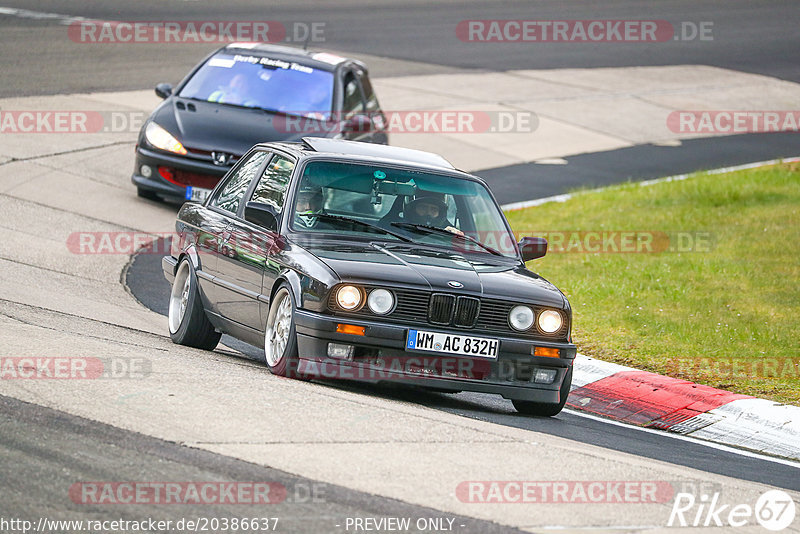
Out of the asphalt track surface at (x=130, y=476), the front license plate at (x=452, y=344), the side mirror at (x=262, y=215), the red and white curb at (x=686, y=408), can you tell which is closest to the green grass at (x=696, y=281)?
the red and white curb at (x=686, y=408)

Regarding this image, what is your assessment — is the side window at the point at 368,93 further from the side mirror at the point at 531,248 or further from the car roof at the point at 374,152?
the side mirror at the point at 531,248

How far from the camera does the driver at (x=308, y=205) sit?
8.63 m

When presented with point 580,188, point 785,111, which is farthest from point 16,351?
point 785,111

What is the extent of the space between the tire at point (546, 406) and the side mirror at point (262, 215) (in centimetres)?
197

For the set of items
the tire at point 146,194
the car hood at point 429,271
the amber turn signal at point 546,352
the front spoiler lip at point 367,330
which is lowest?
the tire at point 146,194

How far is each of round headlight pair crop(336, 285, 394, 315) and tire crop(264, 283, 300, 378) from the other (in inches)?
13.3

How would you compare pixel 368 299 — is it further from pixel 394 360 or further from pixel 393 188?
pixel 393 188

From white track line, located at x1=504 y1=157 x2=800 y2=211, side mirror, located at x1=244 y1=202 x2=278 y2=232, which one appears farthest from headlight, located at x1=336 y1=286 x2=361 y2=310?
white track line, located at x1=504 y1=157 x2=800 y2=211

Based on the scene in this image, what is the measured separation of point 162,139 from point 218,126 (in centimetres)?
65

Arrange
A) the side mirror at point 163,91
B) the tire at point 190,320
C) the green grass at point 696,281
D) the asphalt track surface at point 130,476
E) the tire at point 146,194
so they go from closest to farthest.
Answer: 1. the asphalt track surface at point 130,476
2. the tire at point 190,320
3. the green grass at point 696,281
4. the tire at point 146,194
5. the side mirror at point 163,91

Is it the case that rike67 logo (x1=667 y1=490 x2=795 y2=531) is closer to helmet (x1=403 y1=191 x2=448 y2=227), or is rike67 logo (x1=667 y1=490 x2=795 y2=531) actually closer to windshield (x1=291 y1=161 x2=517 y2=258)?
windshield (x1=291 y1=161 x2=517 y2=258)

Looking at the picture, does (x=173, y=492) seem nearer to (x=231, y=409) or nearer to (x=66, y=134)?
(x=231, y=409)

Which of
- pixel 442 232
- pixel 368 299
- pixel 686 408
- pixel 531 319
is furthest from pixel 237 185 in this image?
pixel 686 408

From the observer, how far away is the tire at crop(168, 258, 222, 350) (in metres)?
9.43
